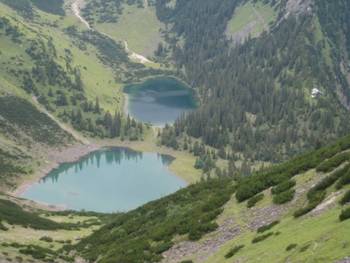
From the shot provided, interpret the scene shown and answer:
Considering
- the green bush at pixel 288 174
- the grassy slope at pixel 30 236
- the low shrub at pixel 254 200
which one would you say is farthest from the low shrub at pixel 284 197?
the grassy slope at pixel 30 236

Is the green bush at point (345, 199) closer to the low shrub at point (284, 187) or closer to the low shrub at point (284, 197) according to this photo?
the low shrub at point (284, 197)

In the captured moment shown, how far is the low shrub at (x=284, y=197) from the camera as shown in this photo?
176 ft

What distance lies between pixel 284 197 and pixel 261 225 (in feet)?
11.6

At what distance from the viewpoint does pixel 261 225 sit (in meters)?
52.2

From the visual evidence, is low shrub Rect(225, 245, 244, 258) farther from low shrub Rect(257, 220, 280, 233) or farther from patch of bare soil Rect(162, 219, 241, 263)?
patch of bare soil Rect(162, 219, 241, 263)

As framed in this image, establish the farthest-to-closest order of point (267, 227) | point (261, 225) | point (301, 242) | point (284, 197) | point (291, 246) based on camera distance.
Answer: point (284, 197) → point (261, 225) → point (267, 227) → point (291, 246) → point (301, 242)

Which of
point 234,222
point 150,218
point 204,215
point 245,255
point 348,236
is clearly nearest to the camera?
point 348,236

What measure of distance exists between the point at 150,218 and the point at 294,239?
37.4 m

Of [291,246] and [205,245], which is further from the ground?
[291,246]

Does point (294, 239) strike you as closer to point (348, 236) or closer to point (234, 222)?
point (348, 236)

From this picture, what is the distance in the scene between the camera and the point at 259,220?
176 ft

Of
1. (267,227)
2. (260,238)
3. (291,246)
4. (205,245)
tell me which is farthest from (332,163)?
(291,246)

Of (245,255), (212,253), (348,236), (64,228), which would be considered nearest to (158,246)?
(212,253)

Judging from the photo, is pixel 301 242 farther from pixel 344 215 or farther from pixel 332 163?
pixel 332 163
